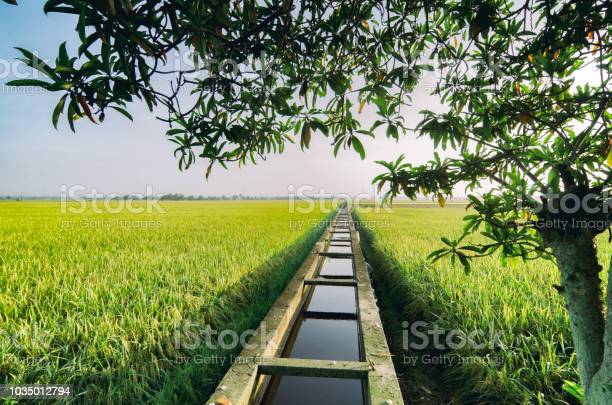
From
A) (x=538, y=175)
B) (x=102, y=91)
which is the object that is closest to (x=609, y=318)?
(x=538, y=175)

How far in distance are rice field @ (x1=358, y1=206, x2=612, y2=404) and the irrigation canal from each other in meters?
0.63

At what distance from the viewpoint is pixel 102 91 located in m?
0.92

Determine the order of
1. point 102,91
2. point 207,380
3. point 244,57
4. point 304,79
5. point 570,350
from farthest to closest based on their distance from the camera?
point 570,350 < point 207,380 < point 304,79 < point 244,57 < point 102,91

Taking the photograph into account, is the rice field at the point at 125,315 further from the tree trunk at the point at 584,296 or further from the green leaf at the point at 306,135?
the tree trunk at the point at 584,296

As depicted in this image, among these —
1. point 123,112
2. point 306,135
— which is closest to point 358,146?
point 306,135

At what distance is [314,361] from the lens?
2.24 metres

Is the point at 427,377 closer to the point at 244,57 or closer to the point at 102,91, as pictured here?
the point at 244,57

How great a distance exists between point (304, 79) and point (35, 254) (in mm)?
7010

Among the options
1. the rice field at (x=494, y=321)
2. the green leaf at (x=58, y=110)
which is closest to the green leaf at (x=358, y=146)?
the green leaf at (x=58, y=110)

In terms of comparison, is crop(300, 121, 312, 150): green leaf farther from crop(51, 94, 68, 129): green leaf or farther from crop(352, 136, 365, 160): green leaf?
crop(51, 94, 68, 129): green leaf

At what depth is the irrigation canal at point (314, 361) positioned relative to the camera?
1958 millimetres

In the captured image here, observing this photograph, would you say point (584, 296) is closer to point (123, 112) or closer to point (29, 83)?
point (123, 112)

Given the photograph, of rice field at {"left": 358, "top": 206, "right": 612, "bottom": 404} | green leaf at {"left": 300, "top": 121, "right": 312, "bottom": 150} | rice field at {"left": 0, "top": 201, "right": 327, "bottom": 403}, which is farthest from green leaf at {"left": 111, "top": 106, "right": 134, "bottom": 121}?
rice field at {"left": 358, "top": 206, "right": 612, "bottom": 404}

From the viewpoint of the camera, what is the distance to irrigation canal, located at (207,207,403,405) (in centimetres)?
196
